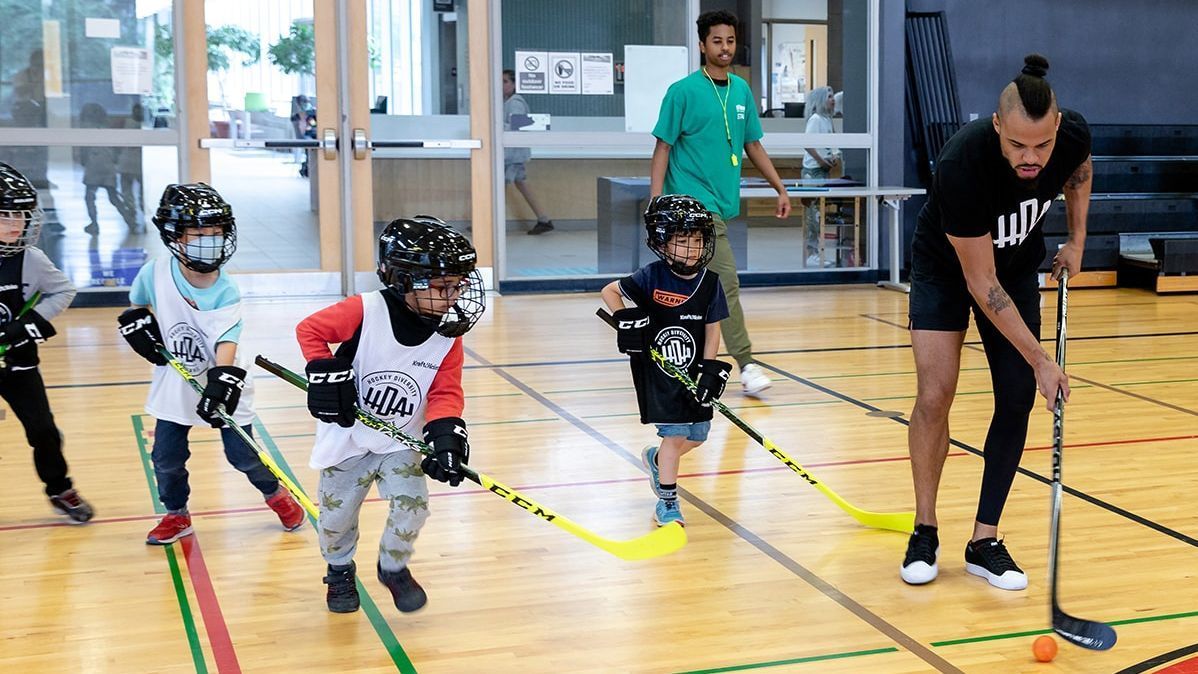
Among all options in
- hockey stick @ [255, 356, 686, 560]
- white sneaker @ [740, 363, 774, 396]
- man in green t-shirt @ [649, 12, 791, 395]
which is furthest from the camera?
white sneaker @ [740, 363, 774, 396]

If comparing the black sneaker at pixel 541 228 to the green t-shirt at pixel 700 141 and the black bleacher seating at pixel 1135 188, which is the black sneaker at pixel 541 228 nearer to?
the black bleacher seating at pixel 1135 188

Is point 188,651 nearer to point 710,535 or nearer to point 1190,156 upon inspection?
point 710,535

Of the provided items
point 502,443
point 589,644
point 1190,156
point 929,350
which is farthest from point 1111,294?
point 589,644

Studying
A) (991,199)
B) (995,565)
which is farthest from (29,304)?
(995,565)

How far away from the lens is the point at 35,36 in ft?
26.5

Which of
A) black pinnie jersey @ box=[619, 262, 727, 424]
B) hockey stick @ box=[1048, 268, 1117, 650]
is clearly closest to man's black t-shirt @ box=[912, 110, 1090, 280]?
hockey stick @ box=[1048, 268, 1117, 650]

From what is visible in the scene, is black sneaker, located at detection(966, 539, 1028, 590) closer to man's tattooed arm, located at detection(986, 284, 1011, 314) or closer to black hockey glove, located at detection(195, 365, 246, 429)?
man's tattooed arm, located at detection(986, 284, 1011, 314)

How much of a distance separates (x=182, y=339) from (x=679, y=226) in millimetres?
1427

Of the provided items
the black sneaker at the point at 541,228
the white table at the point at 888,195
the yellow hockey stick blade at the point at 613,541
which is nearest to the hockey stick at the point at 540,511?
the yellow hockey stick blade at the point at 613,541

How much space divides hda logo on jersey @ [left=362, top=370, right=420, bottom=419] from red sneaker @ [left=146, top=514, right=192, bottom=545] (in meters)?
1.05

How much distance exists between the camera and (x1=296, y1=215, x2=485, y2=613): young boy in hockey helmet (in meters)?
2.80

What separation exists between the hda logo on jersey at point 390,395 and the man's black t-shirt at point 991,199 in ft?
4.30

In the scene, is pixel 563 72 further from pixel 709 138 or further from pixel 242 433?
pixel 242 433

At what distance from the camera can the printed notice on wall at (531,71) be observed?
29.5ft
